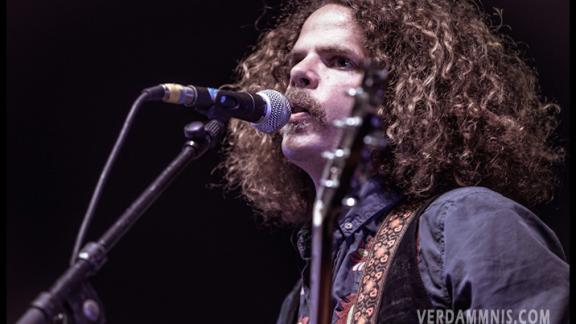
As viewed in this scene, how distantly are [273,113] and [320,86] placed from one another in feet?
1.28

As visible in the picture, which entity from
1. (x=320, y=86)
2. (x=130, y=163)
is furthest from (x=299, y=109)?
(x=130, y=163)

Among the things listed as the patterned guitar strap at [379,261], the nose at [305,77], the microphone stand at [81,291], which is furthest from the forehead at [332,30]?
the microphone stand at [81,291]

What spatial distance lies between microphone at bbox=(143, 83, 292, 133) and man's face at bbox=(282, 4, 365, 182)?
26 cm

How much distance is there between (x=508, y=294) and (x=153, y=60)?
160 cm

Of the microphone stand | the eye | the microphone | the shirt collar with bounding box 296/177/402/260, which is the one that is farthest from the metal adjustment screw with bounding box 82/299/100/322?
the eye

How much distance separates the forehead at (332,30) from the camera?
6.56ft

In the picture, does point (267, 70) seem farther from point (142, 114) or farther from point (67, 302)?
point (67, 302)

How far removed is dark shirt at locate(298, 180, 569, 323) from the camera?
136cm

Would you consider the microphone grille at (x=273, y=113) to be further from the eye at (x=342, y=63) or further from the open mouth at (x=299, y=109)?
the eye at (x=342, y=63)

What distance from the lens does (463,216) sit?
5.01ft

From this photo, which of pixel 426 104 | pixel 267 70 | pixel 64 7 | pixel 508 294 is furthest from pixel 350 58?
pixel 64 7

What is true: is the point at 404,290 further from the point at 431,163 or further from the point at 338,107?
the point at 338,107

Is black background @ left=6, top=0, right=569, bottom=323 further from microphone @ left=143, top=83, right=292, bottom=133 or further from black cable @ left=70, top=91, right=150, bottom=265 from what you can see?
black cable @ left=70, top=91, right=150, bottom=265

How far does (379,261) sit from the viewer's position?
1596 mm
